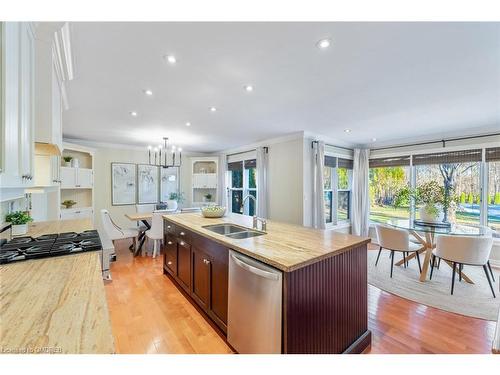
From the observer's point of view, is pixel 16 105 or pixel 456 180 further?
pixel 456 180

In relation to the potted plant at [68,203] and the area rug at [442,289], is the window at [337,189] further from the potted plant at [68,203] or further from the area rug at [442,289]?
the potted plant at [68,203]

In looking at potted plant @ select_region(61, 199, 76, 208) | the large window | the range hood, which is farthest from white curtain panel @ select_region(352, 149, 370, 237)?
potted plant @ select_region(61, 199, 76, 208)

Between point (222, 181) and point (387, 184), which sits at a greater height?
point (222, 181)

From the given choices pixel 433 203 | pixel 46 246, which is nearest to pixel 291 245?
pixel 46 246

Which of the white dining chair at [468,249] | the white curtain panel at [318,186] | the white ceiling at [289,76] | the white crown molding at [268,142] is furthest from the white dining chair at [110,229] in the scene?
the white dining chair at [468,249]

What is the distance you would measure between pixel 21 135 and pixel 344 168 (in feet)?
18.2

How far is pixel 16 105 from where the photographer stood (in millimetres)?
1060

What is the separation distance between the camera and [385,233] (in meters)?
3.29

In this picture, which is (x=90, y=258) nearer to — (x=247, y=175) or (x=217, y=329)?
(x=217, y=329)

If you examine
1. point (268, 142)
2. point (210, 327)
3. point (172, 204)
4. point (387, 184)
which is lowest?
point (210, 327)

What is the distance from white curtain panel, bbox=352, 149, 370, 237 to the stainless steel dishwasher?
4496 millimetres

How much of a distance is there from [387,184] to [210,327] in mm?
5000

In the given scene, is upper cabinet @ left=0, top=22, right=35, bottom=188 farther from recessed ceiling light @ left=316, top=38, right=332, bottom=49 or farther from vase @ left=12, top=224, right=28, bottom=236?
recessed ceiling light @ left=316, top=38, right=332, bottom=49

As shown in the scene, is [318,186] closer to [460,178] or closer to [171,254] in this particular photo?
[460,178]
